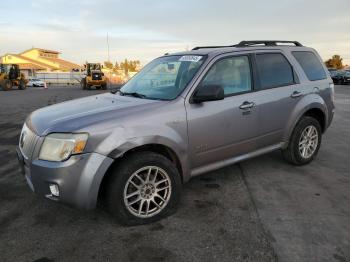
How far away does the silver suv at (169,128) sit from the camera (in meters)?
3.26

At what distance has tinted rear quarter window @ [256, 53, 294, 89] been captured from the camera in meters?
4.70

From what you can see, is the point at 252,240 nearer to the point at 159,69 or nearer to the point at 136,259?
the point at 136,259

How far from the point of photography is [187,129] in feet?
12.5

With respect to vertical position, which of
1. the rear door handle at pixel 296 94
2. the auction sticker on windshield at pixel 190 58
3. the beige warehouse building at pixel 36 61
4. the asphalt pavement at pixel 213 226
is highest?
the beige warehouse building at pixel 36 61

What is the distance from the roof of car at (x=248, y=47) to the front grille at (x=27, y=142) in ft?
7.14

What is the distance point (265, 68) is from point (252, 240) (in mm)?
2459

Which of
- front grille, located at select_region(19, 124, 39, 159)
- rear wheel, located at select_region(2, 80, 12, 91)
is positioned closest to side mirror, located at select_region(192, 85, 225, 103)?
front grille, located at select_region(19, 124, 39, 159)

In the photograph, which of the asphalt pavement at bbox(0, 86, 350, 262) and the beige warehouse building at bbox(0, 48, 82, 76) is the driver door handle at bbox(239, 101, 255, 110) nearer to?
the asphalt pavement at bbox(0, 86, 350, 262)

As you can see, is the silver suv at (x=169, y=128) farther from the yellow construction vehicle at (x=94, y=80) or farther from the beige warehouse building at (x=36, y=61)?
the beige warehouse building at (x=36, y=61)

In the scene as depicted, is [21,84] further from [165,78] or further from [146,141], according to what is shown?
[146,141]

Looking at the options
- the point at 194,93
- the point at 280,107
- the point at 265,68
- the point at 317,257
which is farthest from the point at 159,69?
the point at 317,257

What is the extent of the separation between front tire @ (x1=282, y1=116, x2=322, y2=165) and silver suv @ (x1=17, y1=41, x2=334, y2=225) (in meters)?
0.02

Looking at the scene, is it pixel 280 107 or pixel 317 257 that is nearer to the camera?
pixel 317 257

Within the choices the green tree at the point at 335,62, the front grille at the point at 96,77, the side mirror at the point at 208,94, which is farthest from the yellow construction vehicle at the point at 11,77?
the green tree at the point at 335,62
